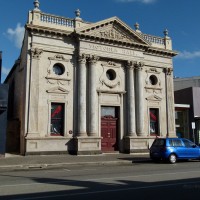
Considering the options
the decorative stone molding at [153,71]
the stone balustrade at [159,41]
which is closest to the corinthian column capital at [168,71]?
the decorative stone molding at [153,71]

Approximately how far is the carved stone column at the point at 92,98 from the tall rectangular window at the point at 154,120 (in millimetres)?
6102

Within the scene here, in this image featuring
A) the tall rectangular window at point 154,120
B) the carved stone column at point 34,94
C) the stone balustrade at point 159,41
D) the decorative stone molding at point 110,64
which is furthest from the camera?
the stone balustrade at point 159,41

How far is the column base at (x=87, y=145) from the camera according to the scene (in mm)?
21547

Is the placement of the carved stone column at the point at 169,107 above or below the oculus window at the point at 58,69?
below

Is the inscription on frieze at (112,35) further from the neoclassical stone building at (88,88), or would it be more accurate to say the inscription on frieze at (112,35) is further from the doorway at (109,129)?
the doorway at (109,129)

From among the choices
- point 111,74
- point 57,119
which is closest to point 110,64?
point 111,74

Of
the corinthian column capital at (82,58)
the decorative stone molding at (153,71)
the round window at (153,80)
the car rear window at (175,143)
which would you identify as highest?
the corinthian column capital at (82,58)

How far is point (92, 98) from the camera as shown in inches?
896

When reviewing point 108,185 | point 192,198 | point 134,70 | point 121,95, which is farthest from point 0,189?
point 134,70

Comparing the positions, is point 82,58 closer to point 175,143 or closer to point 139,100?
point 139,100

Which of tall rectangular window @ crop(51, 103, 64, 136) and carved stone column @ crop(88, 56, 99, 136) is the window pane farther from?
tall rectangular window @ crop(51, 103, 64, 136)

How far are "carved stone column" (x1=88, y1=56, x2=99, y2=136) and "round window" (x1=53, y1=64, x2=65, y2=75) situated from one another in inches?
89.1

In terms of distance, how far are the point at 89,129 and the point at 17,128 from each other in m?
5.70

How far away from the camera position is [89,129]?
22.4 metres
